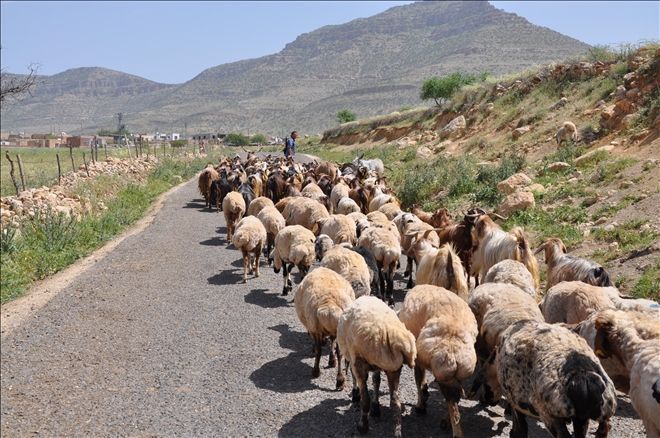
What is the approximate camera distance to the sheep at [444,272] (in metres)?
8.33

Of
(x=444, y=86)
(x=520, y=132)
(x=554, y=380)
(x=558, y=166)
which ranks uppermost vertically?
(x=444, y=86)

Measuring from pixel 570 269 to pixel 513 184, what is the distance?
8.30m

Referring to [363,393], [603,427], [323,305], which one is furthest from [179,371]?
[603,427]

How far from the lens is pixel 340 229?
37.3 feet

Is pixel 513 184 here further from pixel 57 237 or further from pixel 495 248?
pixel 57 237

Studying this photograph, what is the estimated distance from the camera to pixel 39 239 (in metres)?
14.0

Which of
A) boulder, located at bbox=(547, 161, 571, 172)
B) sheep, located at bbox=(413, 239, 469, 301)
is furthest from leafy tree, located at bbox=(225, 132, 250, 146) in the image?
sheep, located at bbox=(413, 239, 469, 301)

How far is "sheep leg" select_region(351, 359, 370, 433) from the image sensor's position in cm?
593

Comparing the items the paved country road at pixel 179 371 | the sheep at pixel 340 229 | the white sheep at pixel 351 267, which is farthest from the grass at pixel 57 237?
the white sheep at pixel 351 267

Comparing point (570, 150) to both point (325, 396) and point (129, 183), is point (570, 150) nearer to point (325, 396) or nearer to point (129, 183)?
point (325, 396)

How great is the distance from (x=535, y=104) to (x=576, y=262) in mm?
19807

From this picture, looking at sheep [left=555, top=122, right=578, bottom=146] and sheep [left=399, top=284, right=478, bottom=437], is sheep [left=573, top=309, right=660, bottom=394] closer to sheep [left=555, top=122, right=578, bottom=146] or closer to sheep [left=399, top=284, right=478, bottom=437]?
sheep [left=399, top=284, right=478, bottom=437]

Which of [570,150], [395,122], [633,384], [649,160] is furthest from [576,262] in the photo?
[395,122]

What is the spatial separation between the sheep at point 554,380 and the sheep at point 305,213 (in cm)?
784
